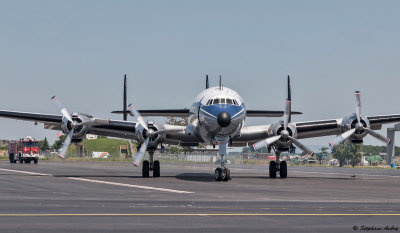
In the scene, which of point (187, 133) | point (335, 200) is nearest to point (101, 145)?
point (187, 133)

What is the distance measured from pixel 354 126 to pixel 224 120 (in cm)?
915

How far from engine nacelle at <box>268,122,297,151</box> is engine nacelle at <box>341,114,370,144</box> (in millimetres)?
3083

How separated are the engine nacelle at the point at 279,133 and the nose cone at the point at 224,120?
501 cm

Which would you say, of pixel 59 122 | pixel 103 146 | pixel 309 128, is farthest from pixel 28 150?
pixel 103 146

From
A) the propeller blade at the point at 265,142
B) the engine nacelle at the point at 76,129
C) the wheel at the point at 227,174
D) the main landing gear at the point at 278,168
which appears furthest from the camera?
the main landing gear at the point at 278,168

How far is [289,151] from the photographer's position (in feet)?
115

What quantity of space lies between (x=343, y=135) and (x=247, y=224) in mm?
23059

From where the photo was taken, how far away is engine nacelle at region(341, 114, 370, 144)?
112 feet

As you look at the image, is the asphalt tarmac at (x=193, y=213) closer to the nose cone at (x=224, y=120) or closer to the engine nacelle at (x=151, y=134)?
the nose cone at (x=224, y=120)

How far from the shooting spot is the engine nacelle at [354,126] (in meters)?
34.3

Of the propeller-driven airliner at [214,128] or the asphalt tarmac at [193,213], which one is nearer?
the asphalt tarmac at [193,213]

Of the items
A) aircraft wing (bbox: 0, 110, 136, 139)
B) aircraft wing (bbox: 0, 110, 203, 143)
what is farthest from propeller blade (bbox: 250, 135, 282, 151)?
aircraft wing (bbox: 0, 110, 136, 139)

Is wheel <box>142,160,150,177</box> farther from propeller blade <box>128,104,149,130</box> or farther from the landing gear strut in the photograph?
the landing gear strut

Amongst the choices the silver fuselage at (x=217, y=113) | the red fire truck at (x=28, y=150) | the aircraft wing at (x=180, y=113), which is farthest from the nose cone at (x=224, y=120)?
the red fire truck at (x=28, y=150)
